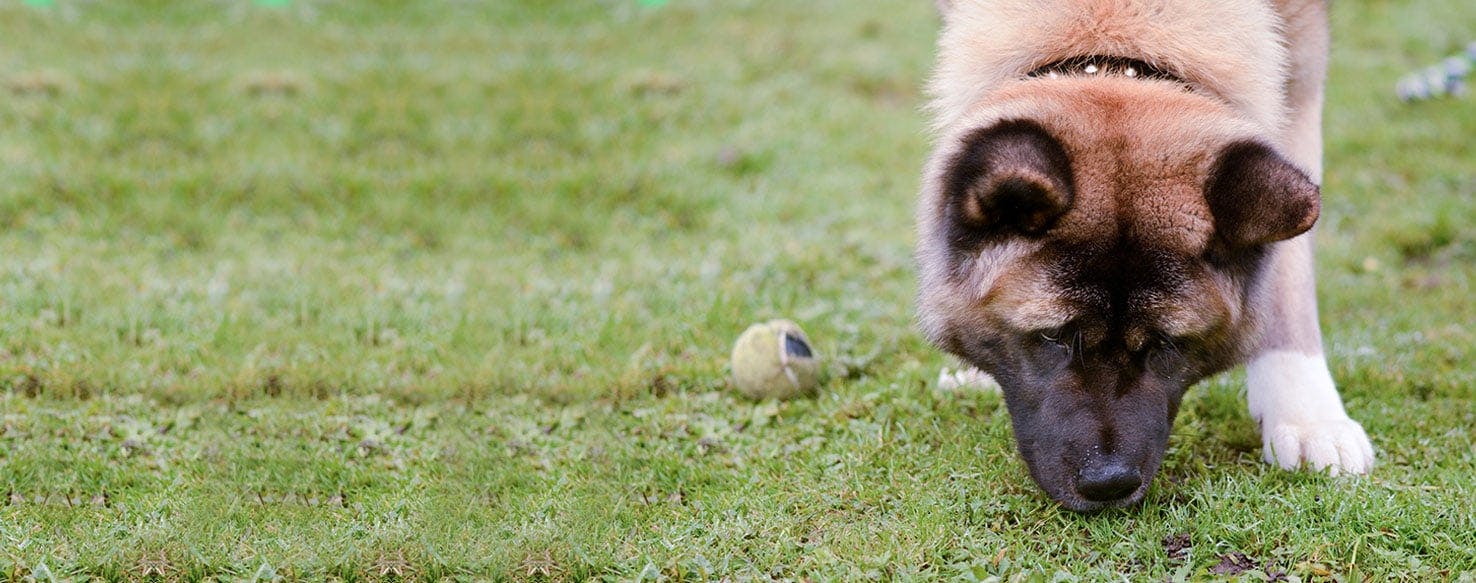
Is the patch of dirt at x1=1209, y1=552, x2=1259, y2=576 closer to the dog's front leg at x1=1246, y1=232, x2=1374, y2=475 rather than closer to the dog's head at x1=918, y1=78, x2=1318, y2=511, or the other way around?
the dog's head at x1=918, y1=78, x2=1318, y2=511

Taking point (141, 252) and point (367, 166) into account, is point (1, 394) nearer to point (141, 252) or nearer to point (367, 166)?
point (141, 252)

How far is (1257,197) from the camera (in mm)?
3318

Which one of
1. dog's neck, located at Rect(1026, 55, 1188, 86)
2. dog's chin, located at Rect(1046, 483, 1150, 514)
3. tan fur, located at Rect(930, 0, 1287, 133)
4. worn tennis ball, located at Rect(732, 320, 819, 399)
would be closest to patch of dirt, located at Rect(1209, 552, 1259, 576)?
dog's chin, located at Rect(1046, 483, 1150, 514)

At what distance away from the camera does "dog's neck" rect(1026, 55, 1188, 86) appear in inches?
154

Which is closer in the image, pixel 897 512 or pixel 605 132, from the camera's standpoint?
pixel 897 512

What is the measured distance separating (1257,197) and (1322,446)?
1218mm

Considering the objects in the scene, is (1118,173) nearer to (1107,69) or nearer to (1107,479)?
(1107,69)

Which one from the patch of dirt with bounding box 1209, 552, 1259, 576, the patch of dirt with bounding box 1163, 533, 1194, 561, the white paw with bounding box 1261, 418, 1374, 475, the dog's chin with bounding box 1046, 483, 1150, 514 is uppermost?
the dog's chin with bounding box 1046, 483, 1150, 514

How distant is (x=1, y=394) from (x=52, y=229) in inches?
92.9

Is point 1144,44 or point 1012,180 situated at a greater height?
point 1144,44

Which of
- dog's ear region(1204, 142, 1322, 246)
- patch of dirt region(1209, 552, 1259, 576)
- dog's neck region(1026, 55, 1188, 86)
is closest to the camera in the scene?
dog's ear region(1204, 142, 1322, 246)

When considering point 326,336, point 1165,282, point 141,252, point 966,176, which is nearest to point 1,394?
point 326,336

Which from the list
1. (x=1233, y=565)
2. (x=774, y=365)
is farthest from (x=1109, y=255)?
(x=774, y=365)

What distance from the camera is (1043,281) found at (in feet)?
11.1
